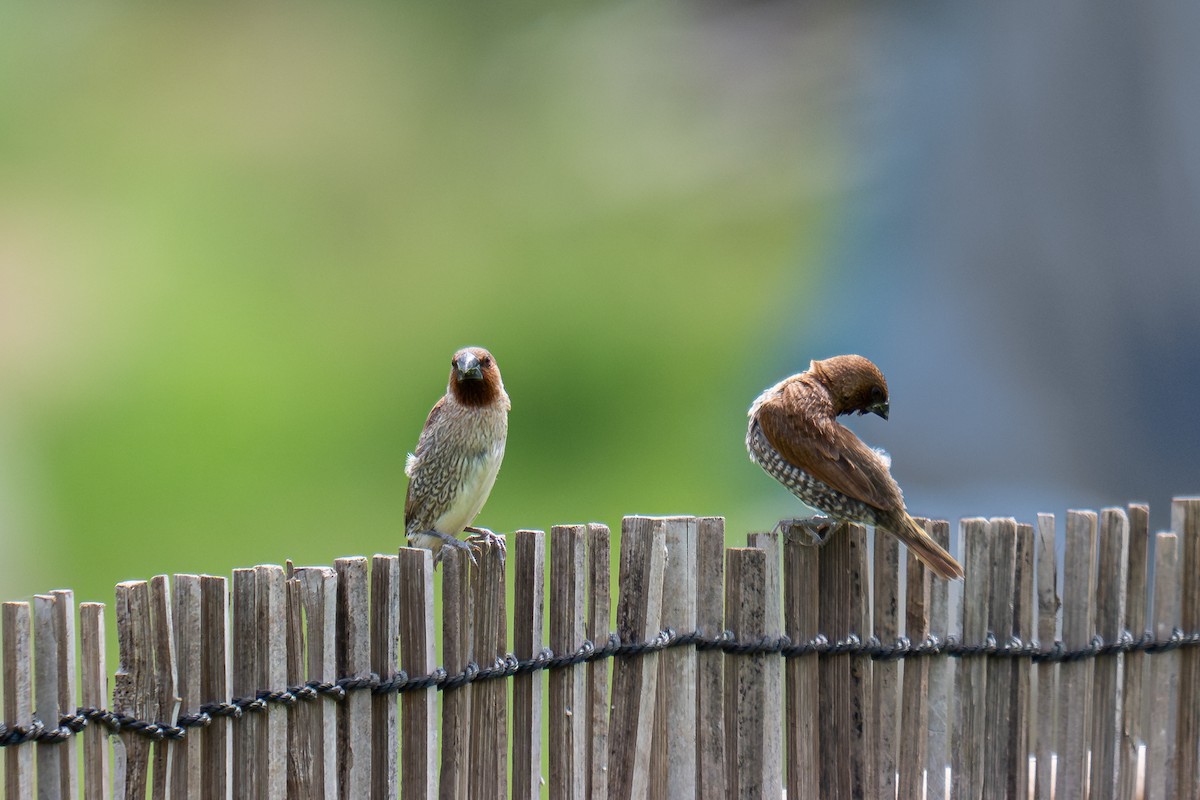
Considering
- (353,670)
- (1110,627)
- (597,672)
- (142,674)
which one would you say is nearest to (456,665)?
(353,670)

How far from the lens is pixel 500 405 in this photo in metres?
3.49

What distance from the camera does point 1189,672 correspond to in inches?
118

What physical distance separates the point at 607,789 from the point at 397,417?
16.7 feet

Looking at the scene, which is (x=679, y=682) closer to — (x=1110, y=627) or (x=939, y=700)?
(x=939, y=700)

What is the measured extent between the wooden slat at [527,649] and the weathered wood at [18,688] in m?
0.88

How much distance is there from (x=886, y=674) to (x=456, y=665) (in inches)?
40.3

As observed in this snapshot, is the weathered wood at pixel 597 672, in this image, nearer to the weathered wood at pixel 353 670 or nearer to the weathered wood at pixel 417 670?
the weathered wood at pixel 417 670

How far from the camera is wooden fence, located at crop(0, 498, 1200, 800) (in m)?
1.87

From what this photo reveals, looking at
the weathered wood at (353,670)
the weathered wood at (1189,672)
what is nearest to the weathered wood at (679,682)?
the weathered wood at (353,670)

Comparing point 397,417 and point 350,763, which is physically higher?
point 397,417

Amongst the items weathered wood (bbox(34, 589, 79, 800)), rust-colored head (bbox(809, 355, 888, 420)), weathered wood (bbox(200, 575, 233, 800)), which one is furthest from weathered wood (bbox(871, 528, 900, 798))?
weathered wood (bbox(34, 589, 79, 800))

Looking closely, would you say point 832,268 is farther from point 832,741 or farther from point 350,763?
point 350,763

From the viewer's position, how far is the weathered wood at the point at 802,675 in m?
2.58

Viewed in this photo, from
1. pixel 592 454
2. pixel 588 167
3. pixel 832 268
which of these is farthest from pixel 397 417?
pixel 832 268
